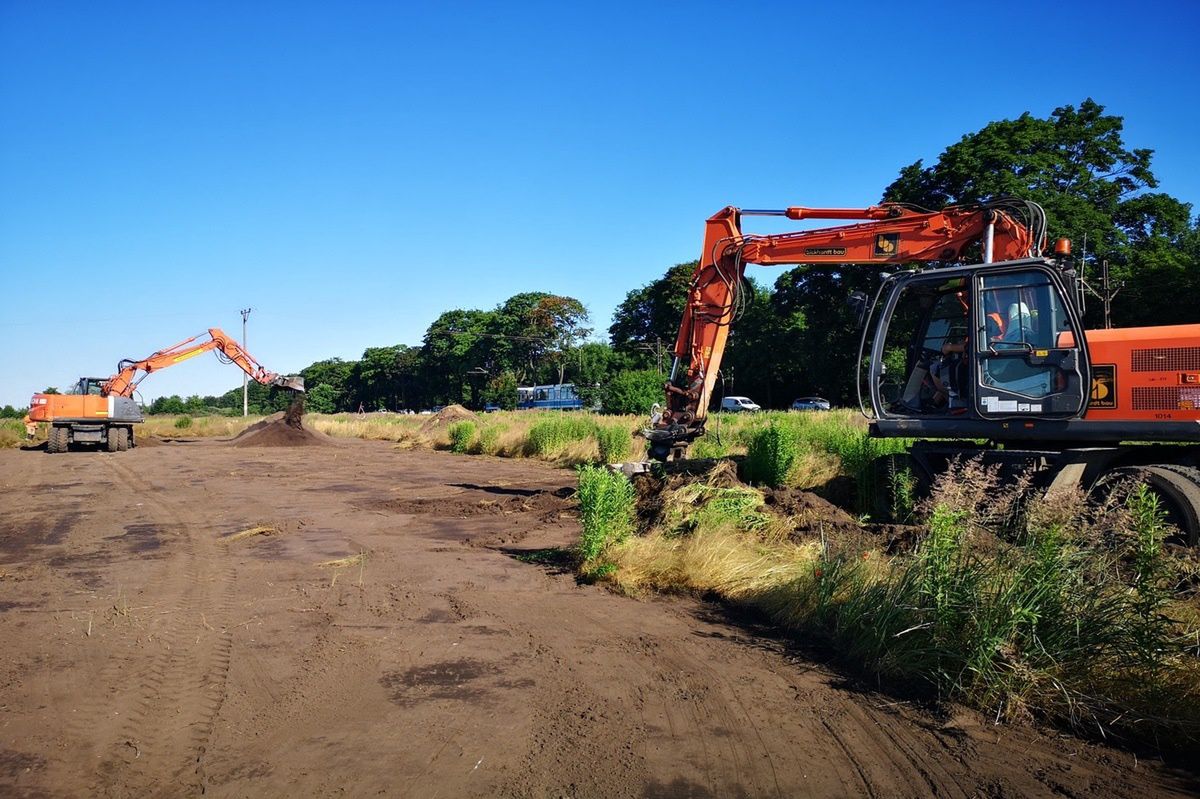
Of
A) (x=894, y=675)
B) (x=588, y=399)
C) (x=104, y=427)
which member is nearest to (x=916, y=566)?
(x=894, y=675)

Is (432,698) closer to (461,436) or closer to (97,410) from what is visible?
(461,436)

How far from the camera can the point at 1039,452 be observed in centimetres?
855

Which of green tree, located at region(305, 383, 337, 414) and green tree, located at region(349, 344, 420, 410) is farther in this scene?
green tree, located at region(305, 383, 337, 414)

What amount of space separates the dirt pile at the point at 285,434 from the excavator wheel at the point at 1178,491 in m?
30.2

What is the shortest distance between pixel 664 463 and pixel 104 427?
90.2ft

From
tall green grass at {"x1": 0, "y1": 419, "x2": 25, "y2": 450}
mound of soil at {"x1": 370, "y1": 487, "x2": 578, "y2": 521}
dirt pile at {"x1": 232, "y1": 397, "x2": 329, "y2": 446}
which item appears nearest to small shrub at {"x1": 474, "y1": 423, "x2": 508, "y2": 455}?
dirt pile at {"x1": 232, "y1": 397, "x2": 329, "y2": 446}

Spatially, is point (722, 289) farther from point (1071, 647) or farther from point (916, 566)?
point (1071, 647)

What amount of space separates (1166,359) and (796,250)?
4941 millimetres

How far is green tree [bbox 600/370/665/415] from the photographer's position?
29.5 meters

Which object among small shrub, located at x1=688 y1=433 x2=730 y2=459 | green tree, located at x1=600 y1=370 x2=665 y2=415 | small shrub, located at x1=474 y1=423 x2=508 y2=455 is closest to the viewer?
small shrub, located at x1=688 y1=433 x2=730 y2=459

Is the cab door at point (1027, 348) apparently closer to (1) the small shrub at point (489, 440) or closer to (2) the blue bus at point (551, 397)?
(1) the small shrub at point (489, 440)

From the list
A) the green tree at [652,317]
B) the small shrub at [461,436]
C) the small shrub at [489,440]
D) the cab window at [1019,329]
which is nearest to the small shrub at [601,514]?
the cab window at [1019,329]

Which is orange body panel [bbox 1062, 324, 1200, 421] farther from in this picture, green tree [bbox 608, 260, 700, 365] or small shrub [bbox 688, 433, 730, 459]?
green tree [bbox 608, 260, 700, 365]

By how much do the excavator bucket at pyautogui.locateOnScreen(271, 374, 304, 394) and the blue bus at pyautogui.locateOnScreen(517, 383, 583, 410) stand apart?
74.1 feet
